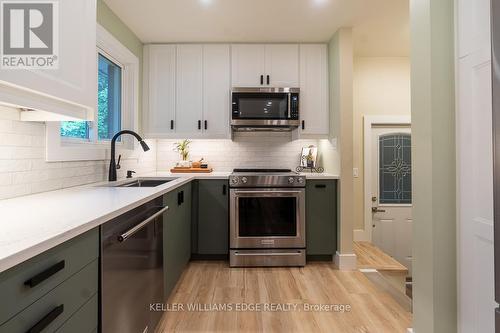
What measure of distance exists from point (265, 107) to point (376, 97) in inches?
64.9

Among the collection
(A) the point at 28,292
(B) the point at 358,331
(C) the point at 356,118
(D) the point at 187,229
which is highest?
(C) the point at 356,118

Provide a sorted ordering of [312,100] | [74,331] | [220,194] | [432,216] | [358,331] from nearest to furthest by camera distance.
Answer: [74,331] → [432,216] → [358,331] → [220,194] → [312,100]

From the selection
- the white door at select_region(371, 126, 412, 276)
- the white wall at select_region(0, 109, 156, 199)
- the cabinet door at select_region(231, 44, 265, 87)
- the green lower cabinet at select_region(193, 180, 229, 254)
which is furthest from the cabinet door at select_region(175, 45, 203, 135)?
the white door at select_region(371, 126, 412, 276)

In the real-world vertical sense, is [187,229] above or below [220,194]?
below

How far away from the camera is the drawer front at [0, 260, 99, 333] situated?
0.71 metres

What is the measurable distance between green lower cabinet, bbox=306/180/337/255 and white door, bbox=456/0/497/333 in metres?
1.56

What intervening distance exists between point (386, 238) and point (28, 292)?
3.88 metres

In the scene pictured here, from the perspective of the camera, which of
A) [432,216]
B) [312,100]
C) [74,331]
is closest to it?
[74,331]

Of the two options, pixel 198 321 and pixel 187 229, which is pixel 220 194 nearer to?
pixel 187 229

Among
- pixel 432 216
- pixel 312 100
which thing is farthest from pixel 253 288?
pixel 312 100

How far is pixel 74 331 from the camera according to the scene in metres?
0.92

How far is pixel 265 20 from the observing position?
275 centimetres

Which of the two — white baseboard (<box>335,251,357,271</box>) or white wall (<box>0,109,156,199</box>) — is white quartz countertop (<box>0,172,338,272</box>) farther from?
white baseboard (<box>335,251,357,271</box>)

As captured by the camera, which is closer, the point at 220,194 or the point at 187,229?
the point at 187,229
